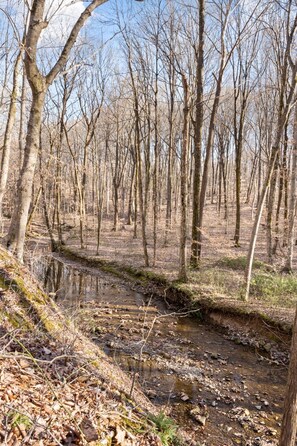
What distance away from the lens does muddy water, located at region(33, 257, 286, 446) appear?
15.0ft

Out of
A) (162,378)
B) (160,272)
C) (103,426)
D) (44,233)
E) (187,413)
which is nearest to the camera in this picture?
(103,426)

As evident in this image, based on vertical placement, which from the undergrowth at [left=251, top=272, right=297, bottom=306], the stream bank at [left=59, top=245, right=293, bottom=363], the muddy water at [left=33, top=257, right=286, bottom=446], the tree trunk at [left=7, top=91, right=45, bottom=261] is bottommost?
the muddy water at [left=33, top=257, right=286, bottom=446]

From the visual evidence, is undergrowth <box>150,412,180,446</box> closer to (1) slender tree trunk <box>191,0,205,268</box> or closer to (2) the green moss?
(2) the green moss

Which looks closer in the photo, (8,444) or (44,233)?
(8,444)

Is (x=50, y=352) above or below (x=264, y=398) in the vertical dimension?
above

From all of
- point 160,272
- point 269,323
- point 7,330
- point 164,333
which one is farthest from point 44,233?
point 7,330

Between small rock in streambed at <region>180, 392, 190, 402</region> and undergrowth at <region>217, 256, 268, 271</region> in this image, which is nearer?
small rock in streambed at <region>180, 392, 190, 402</region>

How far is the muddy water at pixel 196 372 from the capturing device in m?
4.58

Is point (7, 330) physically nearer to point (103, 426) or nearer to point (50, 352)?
point (50, 352)

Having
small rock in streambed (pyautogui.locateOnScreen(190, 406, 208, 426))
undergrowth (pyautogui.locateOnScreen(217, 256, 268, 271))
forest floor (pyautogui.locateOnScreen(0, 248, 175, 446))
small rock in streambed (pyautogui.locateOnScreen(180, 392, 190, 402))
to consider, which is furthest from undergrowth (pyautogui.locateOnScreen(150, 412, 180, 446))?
undergrowth (pyautogui.locateOnScreen(217, 256, 268, 271))

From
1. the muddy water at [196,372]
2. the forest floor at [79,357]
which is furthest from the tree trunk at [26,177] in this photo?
the muddy water at [196,372]

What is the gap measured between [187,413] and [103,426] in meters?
2.76

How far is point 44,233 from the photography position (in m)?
25.4

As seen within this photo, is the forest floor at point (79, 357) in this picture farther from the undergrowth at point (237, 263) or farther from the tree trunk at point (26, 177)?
the tree trunk at point (26, 177)
